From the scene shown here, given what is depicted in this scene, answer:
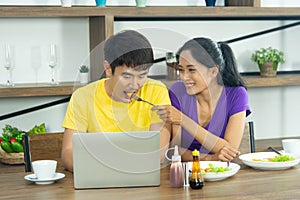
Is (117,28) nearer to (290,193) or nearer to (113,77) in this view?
(113,77)

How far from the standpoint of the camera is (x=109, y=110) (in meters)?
2.83

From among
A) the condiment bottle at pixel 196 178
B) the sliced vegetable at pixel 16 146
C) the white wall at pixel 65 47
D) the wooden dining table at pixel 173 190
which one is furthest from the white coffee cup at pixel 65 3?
the condiment bottle at pixel 196 178

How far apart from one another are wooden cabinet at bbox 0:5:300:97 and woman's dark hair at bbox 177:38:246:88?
22.0 inches

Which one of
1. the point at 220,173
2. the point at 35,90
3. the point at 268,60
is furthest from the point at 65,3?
the point at 220,173

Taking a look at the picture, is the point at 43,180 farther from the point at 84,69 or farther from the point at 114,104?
the point at 84,69

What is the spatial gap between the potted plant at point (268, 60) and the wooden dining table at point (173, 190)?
5.80 feet

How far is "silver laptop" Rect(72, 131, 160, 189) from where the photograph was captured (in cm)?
230

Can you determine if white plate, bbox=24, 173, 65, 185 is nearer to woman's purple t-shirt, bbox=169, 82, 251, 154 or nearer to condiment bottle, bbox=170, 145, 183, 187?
condiment bottle, bbox=170, 145, 183, 187

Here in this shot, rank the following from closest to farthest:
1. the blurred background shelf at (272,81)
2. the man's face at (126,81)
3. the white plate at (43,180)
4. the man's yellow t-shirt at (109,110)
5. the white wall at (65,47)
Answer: the white plate at (43,180), the man's face at (126,81), the man's yellow t-shirt at (109,110), the white wall at (65,47), the blurred background shelf at (272,81)

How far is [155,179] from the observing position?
235 centimetres

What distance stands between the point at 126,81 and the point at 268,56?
1.93 m

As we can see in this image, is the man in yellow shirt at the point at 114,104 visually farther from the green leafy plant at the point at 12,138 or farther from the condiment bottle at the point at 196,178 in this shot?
the green leafy plant at the point at 12,138

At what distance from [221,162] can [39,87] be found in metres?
1.43

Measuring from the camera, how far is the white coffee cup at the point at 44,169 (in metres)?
2.38
